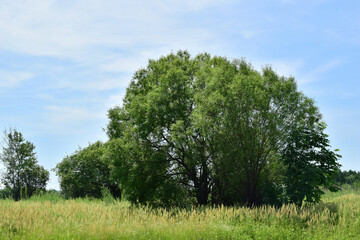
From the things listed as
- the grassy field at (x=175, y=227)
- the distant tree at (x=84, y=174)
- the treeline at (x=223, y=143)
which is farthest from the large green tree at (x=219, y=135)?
the distant tree at (x=84, y=174)

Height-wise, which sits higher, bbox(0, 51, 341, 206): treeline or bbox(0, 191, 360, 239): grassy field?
bbox(0, 51, 341, 206): treeline

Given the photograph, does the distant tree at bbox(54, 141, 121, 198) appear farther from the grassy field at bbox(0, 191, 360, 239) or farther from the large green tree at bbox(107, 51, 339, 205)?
the grassy field at bbox(0, 191, 360, 239)

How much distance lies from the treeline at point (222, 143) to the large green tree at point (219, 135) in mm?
64

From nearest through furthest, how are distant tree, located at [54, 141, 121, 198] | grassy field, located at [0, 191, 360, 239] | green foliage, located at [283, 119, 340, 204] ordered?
grassy field, located at [0, 191, 360, 239] < green foliage, located at [283, 119, 340, 204] < distant tree, located at [54, 141, 121, 198]

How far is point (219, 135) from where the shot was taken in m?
20.0

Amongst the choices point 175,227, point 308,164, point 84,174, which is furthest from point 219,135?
point 84,174

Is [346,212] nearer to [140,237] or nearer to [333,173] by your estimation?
[333,173]

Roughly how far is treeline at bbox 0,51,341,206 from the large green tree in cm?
6

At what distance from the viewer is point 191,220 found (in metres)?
12.3

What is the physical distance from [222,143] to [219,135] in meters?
0.54

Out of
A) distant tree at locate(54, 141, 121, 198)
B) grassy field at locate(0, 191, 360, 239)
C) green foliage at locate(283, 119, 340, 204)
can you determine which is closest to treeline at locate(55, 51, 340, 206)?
green foliage at locate(283, 119, 340, 204)

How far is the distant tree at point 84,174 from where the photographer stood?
37.8m

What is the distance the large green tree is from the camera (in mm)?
19531

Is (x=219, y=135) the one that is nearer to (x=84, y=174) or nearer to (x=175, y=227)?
(x=175, y=227)
